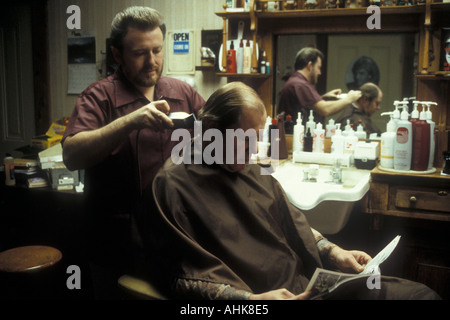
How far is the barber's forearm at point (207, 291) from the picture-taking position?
1302 millimetres

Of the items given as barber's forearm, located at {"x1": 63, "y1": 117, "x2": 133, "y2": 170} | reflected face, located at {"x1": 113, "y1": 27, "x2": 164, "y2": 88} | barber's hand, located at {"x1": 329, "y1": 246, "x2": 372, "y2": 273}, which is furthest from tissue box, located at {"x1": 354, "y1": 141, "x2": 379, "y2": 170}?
barber's forearm, located at {"x1": 63, "y1": 117, "x2": 133, "y2": 170}

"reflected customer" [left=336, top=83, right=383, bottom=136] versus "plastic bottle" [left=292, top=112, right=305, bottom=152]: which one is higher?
"reflected customer" [left=336, top=83, right=383, bottom=136]

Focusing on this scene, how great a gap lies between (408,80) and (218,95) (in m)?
1.56

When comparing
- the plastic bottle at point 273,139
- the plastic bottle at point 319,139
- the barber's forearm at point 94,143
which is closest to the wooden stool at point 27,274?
the barber's forearm at point 94,143

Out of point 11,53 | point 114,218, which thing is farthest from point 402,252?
point 11,53

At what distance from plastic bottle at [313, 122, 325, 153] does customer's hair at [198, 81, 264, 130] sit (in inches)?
52.1

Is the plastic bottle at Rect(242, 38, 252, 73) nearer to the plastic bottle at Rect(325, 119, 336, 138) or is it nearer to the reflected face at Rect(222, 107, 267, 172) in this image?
the plastic bottle at Rect(325, 119, 336, 138)

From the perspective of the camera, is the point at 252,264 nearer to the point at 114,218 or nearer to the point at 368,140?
the point at 114,218

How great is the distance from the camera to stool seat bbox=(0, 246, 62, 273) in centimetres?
215

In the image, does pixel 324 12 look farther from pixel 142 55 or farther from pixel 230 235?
pixel 230 235

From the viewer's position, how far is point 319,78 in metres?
2.77

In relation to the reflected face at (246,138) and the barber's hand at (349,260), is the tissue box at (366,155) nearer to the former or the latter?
the barber's hand at (349,260)

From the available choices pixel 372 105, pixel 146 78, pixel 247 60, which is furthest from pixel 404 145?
pixel 146 78

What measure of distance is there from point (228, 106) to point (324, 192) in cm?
71
